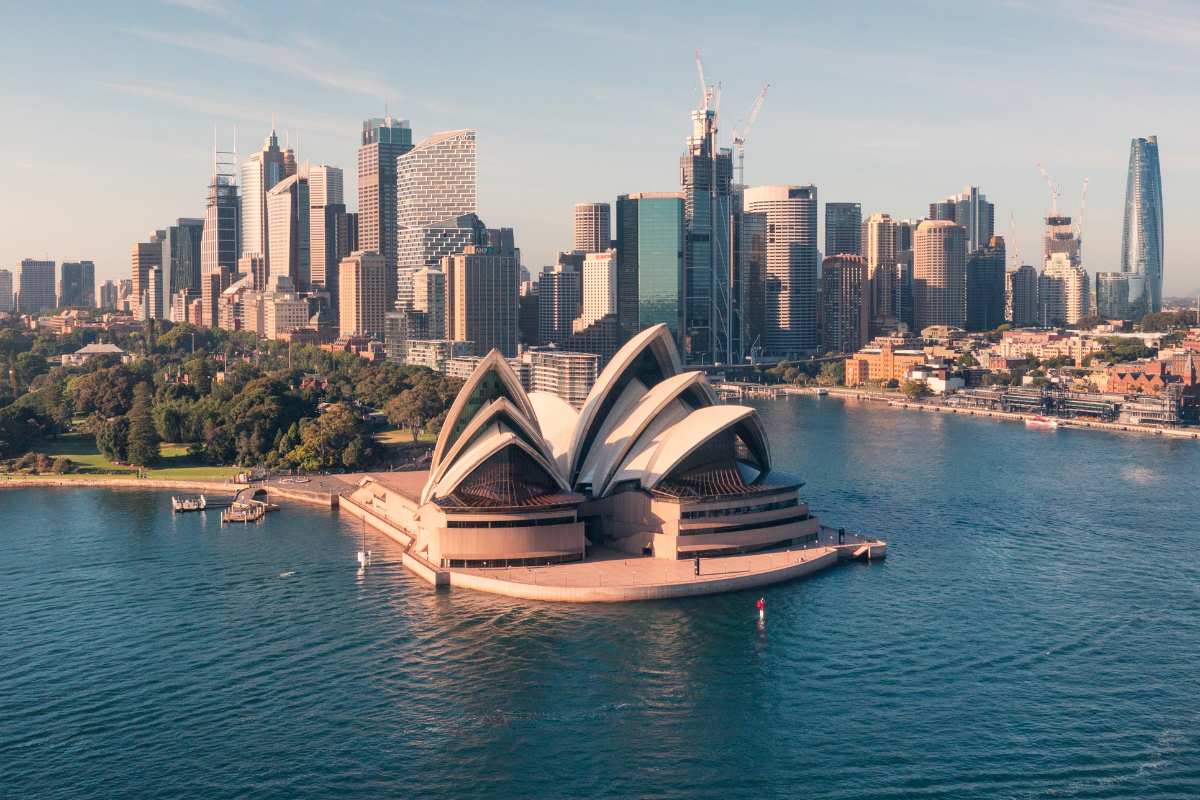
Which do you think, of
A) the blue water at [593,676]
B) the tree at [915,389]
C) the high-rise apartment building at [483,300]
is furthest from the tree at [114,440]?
the tree at [915,389]

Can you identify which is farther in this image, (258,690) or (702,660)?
(702,660)

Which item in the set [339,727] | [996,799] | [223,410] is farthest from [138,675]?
[223,410]

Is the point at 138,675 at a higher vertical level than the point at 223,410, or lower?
lower

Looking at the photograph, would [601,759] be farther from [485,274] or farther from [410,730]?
[485,274]

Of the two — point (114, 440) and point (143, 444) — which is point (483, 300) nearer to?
point (114, 440)

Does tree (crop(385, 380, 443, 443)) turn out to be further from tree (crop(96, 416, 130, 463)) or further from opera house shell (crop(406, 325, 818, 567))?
opera house shell (crop(406, 325, 818, 567))

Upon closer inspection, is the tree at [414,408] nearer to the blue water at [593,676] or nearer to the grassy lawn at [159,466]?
the grassy lawn at [159,466]
